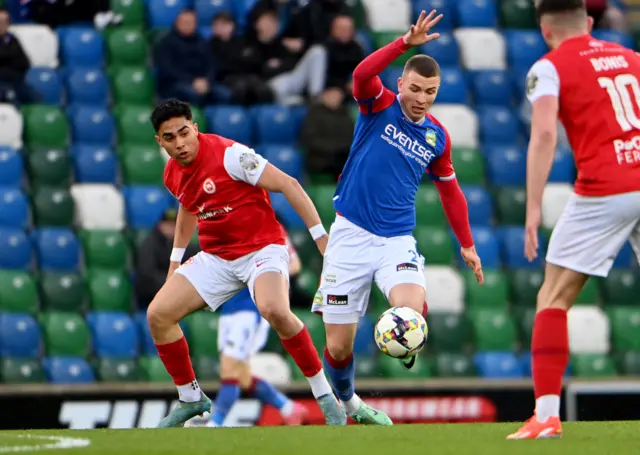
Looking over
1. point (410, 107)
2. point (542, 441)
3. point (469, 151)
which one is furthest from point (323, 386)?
point (469, 151)

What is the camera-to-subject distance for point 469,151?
1455cm

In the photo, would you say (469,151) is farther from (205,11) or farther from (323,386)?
(323,386)

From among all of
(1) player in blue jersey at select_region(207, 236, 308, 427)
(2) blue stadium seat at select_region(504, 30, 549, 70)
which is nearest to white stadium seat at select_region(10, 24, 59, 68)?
(1) player in blue jersey at select_region(207, 236, 308, 427)

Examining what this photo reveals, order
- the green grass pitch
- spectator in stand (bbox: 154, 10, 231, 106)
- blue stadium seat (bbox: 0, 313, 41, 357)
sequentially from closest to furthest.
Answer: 1. the green grass pitch
2. blue stadium seat (bbox: 0, 313, 41, 357)
3. spectator in stand (bbox: 154, 10, 231, 106)

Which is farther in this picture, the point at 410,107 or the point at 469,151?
the point at 469,151

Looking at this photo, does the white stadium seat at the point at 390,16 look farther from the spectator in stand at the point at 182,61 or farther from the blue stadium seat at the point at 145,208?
the blue stadium seat at the point at 145,208

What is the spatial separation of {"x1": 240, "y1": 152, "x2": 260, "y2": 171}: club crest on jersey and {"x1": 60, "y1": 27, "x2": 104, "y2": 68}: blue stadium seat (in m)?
7.29

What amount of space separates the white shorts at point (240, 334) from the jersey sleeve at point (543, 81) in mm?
5673

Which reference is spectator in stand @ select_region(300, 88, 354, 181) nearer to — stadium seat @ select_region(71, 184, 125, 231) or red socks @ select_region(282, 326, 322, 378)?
stadium seat @ select_region(71, 184, 125, 231)

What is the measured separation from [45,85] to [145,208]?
214 centimetres

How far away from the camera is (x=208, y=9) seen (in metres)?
15.8

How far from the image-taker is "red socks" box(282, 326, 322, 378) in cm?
849

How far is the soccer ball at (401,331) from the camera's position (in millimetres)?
7941

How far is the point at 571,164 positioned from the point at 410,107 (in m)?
6.87
